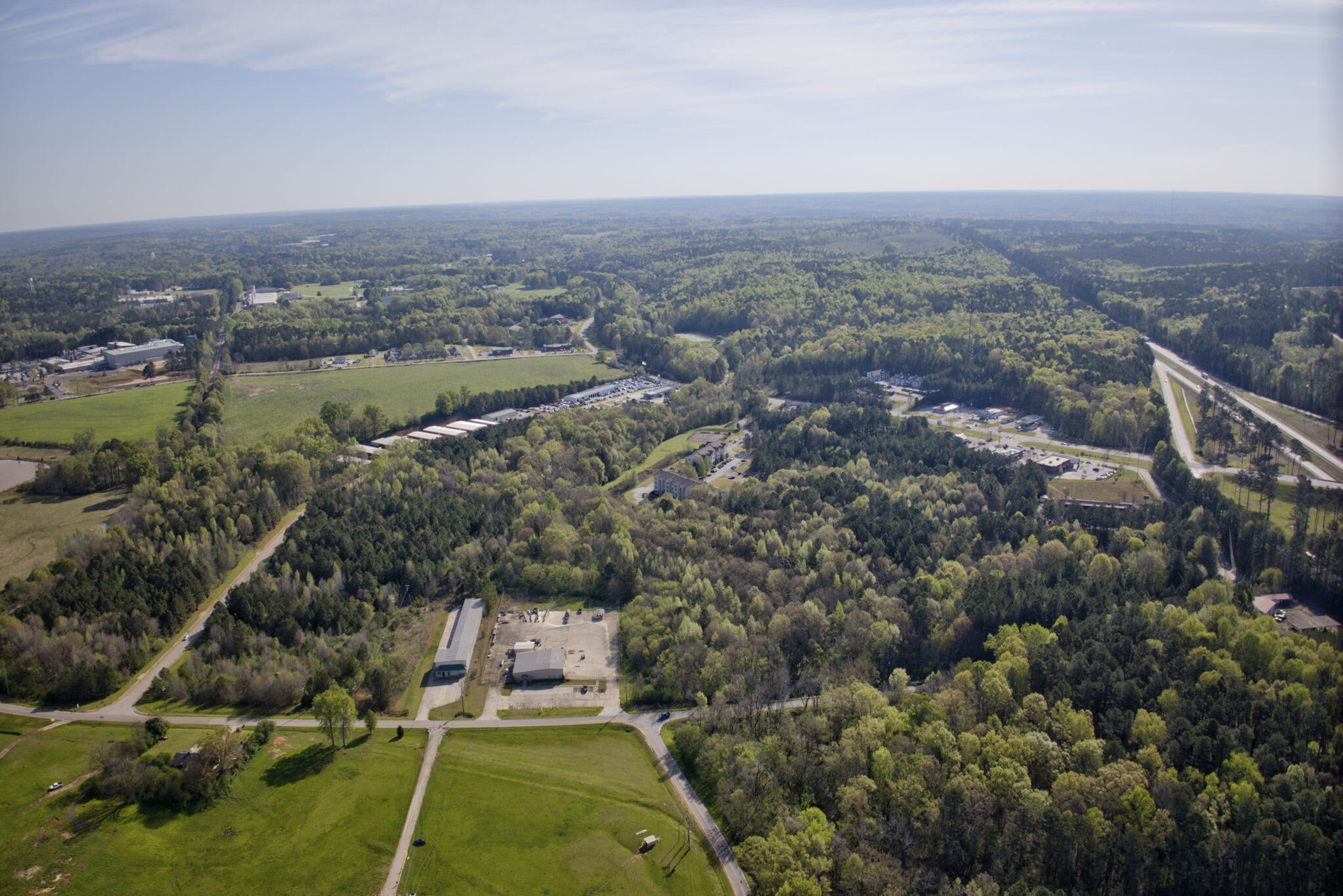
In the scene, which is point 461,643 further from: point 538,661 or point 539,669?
point 539,669

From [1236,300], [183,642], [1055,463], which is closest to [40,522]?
[183,642]

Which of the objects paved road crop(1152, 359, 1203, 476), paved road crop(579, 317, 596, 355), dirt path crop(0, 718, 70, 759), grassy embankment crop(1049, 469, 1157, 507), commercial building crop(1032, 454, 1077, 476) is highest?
paved road crop(579, 317, 596, 355)

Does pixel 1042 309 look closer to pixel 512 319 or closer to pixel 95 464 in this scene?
pixel 512 319

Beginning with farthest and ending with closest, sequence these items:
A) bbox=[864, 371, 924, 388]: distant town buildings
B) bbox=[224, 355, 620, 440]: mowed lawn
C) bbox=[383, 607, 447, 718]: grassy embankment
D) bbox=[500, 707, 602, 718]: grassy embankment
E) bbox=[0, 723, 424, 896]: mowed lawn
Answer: bbox=[864, 371, 924, 388]: distant town buildings < bbox=[224, 355, 620, 440]: mowed lawn < bbox=[383, 607, 447, 718]: grassy embankment < bbox=[500, 707, 602, 718]: grassy embankment < bbox=[0, 723, 424, 896]: mowed lawn

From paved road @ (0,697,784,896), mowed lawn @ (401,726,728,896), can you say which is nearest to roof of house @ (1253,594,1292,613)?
paved road @ (0,697,784,896)

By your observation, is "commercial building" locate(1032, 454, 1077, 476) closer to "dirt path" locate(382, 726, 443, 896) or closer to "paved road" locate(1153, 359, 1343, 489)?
"paved road" locate(1153, 359, 1343, 489)

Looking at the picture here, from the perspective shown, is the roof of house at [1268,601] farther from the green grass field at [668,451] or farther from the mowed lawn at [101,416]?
the mowed lawn at [101,416]
